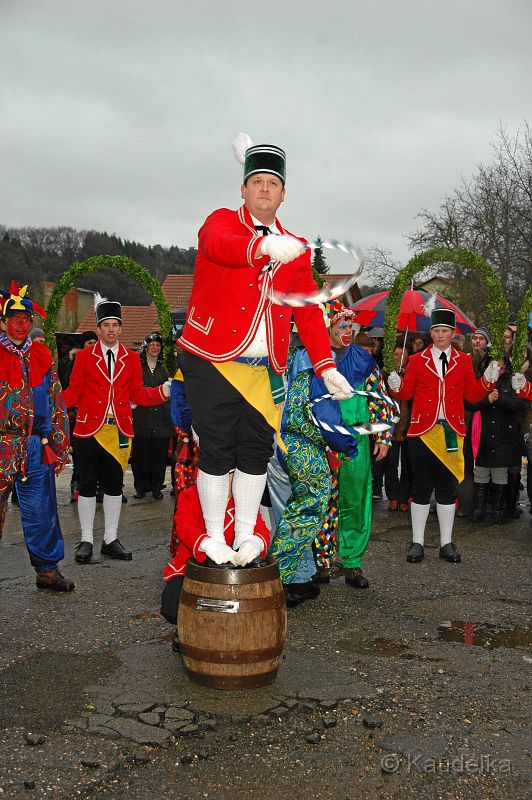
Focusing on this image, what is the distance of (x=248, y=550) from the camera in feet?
12.7

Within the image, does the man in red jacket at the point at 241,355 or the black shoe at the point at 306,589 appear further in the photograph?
the black shoe at the point at 306,589

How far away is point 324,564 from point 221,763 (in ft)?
9.00

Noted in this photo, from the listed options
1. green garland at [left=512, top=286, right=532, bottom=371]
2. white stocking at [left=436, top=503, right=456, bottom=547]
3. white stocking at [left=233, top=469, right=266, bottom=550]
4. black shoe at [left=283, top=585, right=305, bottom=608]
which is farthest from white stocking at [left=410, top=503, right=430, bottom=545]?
white stocking at [left=233, top=469, right=266, bottom=550]

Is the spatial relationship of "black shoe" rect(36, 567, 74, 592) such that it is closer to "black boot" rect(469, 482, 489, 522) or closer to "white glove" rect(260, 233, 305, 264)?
"white glove" rect(260, 233, 305, 264)

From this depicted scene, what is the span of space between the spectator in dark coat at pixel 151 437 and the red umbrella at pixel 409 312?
104 inches

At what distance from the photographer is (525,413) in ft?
29.6

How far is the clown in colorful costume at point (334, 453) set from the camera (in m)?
5.30

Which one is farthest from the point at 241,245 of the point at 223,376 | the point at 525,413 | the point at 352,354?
the point at 525,413

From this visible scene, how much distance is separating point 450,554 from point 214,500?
3.38 metres

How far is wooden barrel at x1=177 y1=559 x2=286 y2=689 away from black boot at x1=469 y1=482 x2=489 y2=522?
221 inches

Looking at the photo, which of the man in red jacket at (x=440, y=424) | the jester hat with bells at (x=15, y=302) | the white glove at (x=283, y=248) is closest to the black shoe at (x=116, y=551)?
the jester hat with bells at (x=15, y=302)

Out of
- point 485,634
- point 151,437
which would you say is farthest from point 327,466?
point 151,437

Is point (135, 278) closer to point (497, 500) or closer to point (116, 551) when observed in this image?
point (116, 551)

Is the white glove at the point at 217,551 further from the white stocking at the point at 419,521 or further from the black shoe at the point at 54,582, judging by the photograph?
the white stocking at the point at 419,521
